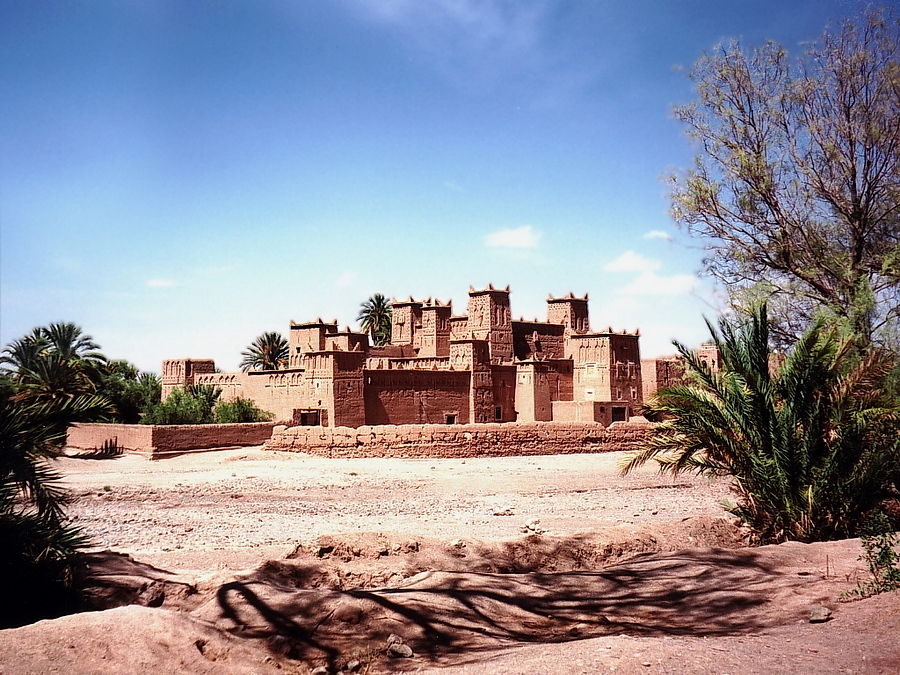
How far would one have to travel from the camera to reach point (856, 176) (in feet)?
54.7

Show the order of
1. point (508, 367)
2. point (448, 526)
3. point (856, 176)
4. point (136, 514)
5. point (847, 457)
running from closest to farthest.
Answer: point (847, 457), point (448, 526), point (136, 514), point (856, 176), point (508, 367)

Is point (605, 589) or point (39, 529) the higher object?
point (39, 529)

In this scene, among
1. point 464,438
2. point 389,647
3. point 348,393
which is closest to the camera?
point 389,647

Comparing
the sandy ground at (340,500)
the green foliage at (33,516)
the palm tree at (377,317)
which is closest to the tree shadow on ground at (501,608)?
the green foliage at (33,516)

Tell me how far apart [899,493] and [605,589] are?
574 centimetres

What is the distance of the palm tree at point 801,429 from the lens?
11336mm

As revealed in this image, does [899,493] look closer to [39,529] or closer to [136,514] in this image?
[39,529]

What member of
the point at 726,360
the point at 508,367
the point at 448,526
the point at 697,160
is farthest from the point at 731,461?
the point at 508,367

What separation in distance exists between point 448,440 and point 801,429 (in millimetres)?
15077

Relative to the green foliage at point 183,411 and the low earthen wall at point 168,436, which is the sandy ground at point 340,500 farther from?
the green foliage at point 183,411

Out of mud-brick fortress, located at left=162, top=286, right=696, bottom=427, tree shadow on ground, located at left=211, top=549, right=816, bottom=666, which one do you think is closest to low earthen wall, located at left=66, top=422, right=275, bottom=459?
mud-brick fortress, located at left=162, top=286, right=696, bottom=427

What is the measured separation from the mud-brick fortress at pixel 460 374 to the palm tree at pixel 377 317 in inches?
611

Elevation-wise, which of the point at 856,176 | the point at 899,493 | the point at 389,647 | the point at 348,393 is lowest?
the point at 389,647

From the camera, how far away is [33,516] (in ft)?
28.7
